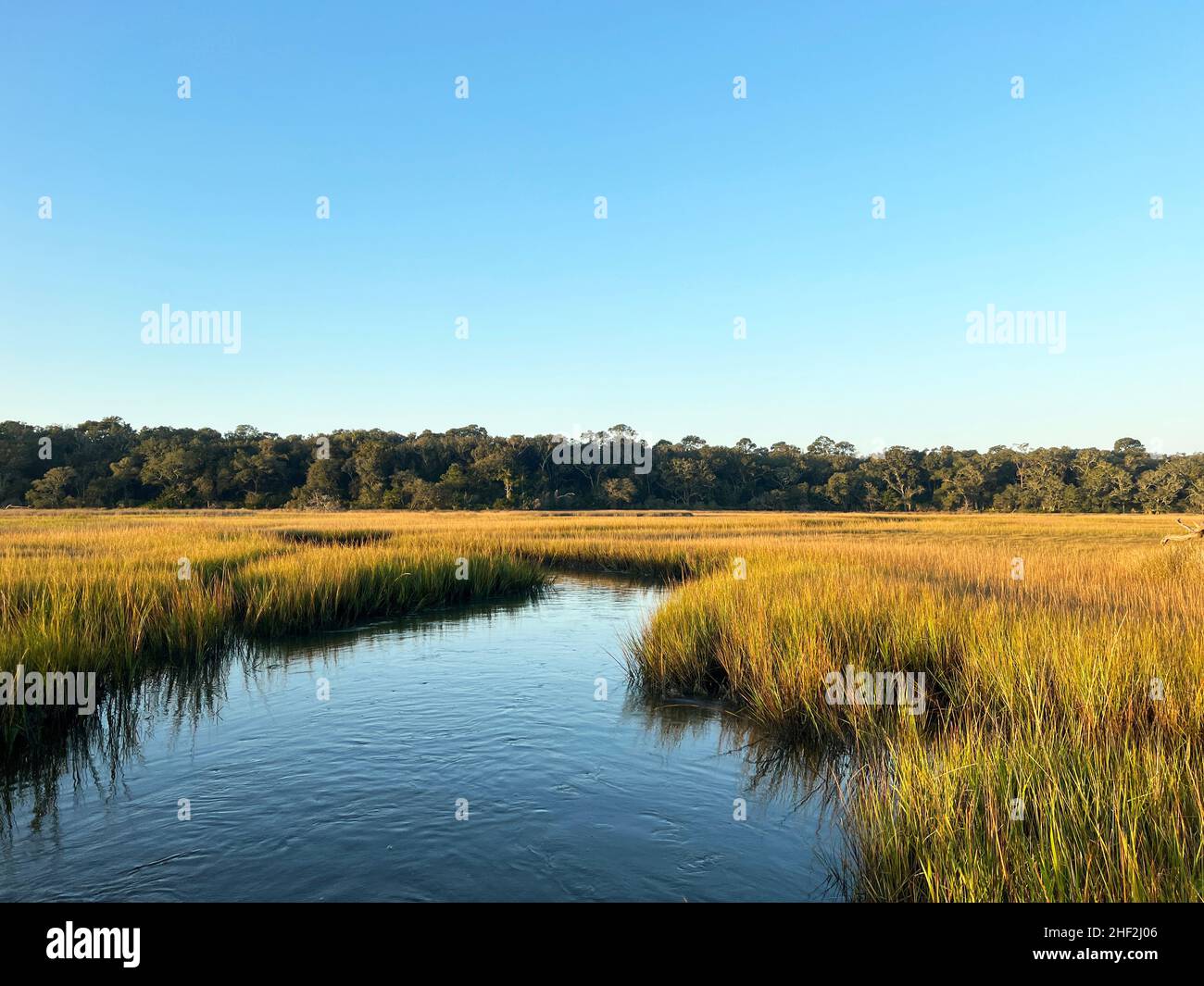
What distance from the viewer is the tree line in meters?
67.8

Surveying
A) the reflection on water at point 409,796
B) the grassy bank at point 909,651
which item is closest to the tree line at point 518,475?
the grassy bank at point 909,651

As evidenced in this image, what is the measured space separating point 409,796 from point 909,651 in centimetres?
681

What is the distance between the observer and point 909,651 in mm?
9523

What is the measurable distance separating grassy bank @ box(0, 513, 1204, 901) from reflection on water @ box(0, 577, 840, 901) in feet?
2.45

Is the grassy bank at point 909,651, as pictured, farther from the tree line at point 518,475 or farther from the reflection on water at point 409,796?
the tree line at point 518,475

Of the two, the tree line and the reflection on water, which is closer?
the reflection on water

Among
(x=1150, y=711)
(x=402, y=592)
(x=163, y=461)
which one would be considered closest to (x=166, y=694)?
(x=402, y=592)

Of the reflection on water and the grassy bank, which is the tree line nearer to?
the grassy bank

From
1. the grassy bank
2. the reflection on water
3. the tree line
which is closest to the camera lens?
the grassy bank

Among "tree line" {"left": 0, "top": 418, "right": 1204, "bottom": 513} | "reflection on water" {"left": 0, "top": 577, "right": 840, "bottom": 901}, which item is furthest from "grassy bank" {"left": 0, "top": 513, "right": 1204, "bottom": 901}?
"tree line" {"left": 0, "top": 418, "right": 1204, "bottom": 513}

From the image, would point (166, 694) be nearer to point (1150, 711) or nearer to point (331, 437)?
point (1150, 711)

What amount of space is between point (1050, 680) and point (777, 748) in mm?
3053

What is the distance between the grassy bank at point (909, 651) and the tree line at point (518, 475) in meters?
51.6
